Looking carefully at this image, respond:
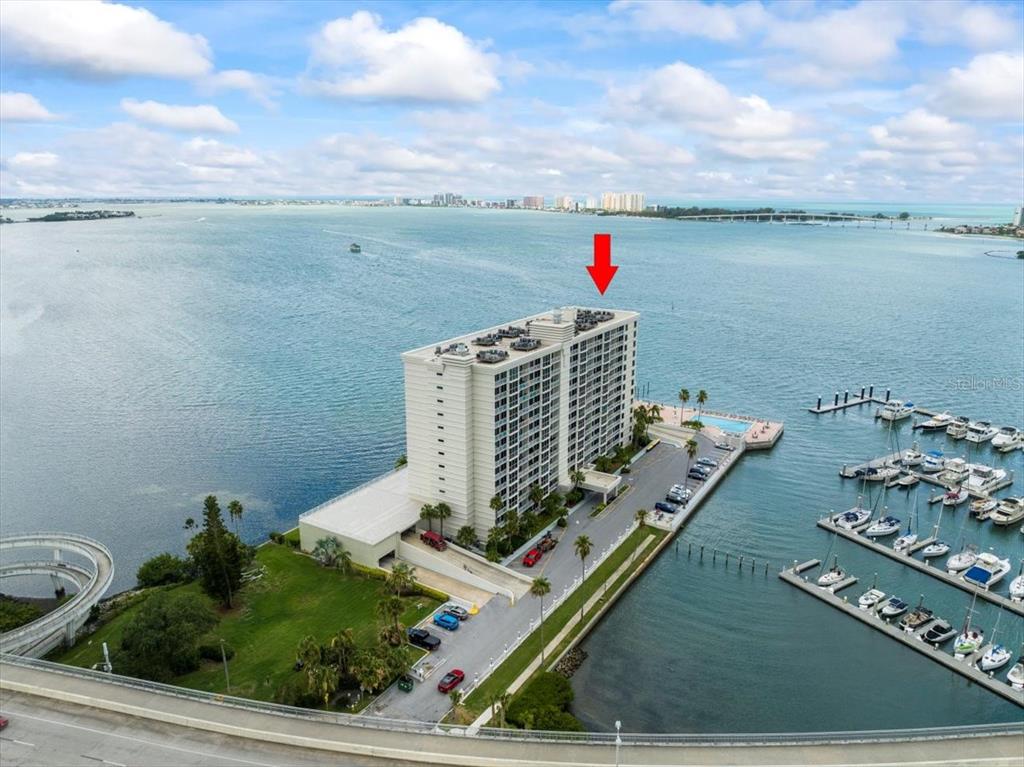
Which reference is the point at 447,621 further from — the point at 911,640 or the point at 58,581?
the point at 58,581

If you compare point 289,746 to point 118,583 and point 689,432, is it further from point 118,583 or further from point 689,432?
point 689,432

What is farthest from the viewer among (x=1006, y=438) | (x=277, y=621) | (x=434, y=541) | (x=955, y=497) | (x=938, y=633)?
(x=1006, y=438)

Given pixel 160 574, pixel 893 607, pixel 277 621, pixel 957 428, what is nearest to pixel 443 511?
pixel 277 621

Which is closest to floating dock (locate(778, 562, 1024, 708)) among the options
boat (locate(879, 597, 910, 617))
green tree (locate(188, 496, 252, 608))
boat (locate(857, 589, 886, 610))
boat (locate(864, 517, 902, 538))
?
boat (locate(857, 589, 886, 610))

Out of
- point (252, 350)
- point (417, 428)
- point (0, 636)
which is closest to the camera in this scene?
point (0, 636)

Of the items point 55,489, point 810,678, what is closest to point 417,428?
point 810,678

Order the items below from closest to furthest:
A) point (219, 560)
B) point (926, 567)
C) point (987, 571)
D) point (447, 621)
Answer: point (447, 621) < point (219, 560) < point (987, 571) < point (926, 567)

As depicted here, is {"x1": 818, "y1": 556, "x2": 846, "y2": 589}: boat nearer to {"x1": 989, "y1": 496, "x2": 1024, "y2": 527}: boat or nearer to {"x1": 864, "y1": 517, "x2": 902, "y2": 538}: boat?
{"x1": 864, "y1": 517, "x2": 902, "y2": 538}: boat
